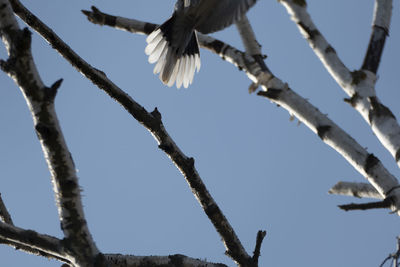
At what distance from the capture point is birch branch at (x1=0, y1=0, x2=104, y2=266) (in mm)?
1990

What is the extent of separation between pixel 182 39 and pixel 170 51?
0.19m

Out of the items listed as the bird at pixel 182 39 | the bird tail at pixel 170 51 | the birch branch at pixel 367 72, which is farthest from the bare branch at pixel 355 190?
the bird tail at pixel 170 51

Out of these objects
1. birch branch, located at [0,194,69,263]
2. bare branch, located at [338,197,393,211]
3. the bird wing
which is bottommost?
bare branch, located at [338,197,393,211]

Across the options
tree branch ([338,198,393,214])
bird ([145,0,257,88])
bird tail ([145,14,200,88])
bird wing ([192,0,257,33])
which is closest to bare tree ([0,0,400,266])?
tree branch ([338,198,393,214])

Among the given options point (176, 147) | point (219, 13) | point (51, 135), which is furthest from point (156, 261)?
→ point (219, 13)

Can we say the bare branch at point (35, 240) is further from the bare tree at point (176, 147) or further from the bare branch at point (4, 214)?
the bare branch at point (4, 214)

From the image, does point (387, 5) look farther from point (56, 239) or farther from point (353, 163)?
point (56, 239)

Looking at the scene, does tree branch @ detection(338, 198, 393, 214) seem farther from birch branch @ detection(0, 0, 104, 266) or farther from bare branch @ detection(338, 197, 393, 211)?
birch branch @ detection(0, 0, 104, 266)

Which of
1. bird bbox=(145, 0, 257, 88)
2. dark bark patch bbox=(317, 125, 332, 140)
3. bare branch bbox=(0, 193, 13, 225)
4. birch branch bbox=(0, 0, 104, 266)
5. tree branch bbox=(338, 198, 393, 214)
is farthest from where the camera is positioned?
bird bbox=(145, 0, 257, 88)

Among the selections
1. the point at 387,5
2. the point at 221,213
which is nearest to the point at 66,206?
the point at 221,213

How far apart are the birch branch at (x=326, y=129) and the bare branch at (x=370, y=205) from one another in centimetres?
2

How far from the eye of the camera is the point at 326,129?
7.63 ft

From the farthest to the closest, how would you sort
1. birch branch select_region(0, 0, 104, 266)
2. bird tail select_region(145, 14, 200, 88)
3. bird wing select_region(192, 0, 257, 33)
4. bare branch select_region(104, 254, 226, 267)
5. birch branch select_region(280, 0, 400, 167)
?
bird tail select_region(145, 14, 200, 88), bird wing select_region(192, 0, 257, 33), bare branch select_region(104, 254, 226, 267), birch branch select_region(280, 0, 400, 167), birch branch select_region(0, 0, 104, 266)

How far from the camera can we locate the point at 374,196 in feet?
7.82
